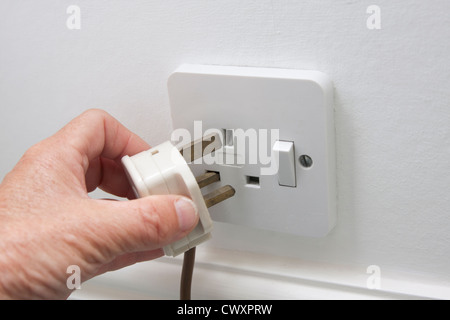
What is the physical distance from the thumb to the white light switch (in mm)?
74

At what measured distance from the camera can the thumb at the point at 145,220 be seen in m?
0.40

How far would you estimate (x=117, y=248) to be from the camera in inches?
15.9

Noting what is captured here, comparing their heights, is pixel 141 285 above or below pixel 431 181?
below

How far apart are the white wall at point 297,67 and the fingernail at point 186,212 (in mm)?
111

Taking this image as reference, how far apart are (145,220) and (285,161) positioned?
11 cm

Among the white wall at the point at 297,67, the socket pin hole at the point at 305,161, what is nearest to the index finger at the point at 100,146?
the white wall at the point at 297,67

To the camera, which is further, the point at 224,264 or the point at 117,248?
the point at 224,264

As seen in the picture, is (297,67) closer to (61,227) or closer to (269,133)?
(269,133)

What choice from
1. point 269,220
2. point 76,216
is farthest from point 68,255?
point 269,220

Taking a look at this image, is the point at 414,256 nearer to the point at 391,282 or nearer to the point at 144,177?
the point at 391,282

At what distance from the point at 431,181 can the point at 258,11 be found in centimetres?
17

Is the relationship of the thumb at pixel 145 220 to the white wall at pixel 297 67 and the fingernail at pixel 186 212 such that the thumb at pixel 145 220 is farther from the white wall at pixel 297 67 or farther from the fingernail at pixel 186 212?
the white wall at pixel 297 67

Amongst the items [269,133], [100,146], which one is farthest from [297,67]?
[100,146]

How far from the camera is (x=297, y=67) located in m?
0.42
